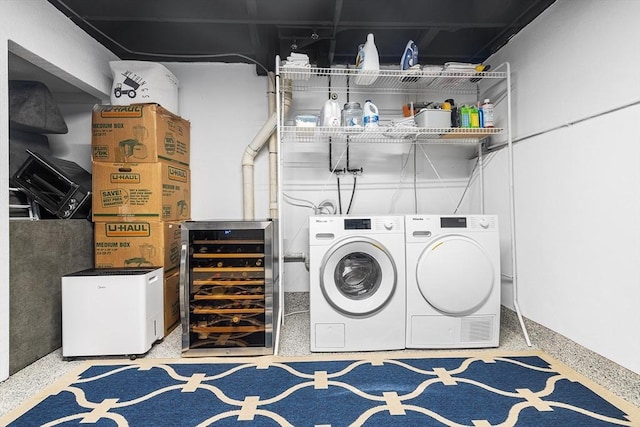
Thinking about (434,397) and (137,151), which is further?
(137,151)

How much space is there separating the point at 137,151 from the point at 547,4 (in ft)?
8.92

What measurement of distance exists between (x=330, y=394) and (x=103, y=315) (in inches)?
54.5

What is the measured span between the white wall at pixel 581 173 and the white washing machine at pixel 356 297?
871 mm

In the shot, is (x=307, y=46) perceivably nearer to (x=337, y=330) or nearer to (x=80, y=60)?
(x=80, y=60)

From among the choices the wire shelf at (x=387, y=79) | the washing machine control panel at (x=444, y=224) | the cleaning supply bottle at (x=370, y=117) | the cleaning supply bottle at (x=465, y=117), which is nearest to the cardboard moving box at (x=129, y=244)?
the wire shelf at (x=387, y=79)

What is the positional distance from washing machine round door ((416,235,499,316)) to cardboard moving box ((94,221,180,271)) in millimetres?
1720

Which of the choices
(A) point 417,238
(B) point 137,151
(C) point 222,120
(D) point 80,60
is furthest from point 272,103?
(A) point 417,238

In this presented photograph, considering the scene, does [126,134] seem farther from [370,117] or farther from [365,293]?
[365,293]

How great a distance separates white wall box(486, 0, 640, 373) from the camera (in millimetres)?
1626

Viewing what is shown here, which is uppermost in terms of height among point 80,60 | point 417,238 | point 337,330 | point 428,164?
point 80,60

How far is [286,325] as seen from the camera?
267 centimetres

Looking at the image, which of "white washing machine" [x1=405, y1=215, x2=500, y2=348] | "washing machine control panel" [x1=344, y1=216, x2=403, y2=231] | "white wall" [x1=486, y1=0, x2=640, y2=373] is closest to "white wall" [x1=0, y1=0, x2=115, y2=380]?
"washing machine control panel" [x1=344, y1=216, x2=403, y2=231]

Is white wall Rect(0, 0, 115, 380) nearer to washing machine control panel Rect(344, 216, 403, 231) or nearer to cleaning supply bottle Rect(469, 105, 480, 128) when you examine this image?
washing machine control panel Rect(344, 216, 403, 231)

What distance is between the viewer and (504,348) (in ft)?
7.28
